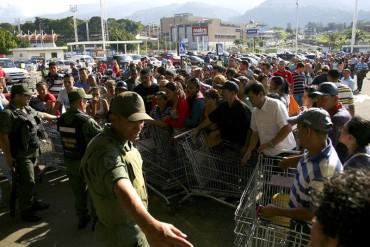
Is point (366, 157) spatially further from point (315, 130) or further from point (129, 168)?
point (129, 168)

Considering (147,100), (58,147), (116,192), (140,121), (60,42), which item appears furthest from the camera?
(60,42)

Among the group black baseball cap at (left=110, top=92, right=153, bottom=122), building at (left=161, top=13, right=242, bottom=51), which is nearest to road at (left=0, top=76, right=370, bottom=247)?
black baseball cap at (left=110, top=92, right=153, bottom=122)

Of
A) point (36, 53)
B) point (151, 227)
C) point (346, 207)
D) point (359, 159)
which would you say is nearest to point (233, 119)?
Result: point (359, 159)

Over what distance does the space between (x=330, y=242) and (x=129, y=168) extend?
58.6 inches

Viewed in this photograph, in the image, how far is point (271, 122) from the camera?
4.50 metres

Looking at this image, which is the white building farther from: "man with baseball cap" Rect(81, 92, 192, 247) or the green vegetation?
"man with baseball cap" Rect(81, 92, 192, 247)

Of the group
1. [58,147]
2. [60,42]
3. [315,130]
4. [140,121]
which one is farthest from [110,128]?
[60,42]

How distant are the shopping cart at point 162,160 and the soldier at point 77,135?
99 cm

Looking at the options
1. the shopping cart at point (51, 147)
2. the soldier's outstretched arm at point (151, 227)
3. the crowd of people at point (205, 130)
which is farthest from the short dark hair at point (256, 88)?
the shopping cart at point (51, 147)

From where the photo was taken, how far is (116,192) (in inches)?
84.5

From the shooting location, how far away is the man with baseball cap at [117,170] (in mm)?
2227

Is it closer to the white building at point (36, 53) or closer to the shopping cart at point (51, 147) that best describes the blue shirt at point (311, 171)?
the shopping cart at point (51, 147)

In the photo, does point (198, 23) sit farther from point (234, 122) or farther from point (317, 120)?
point (317, 120)

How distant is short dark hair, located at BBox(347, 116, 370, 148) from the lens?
315 cm
